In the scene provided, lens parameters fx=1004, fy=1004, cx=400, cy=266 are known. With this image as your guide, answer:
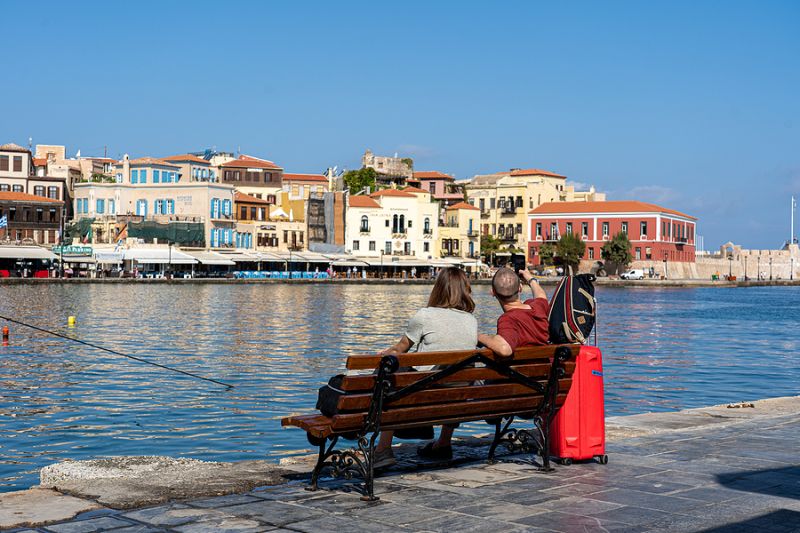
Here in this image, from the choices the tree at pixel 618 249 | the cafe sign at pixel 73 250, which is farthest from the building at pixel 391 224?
the cafe sign at pixel 73 250

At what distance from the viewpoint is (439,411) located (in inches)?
256

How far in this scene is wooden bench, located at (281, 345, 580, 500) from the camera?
606 centimetres

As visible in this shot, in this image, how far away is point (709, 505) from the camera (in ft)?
19.2

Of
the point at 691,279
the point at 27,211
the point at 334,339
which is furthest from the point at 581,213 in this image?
the point at 334,339

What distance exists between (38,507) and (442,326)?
2763 millimetres

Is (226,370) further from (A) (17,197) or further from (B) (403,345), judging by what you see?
(A) (17,197)

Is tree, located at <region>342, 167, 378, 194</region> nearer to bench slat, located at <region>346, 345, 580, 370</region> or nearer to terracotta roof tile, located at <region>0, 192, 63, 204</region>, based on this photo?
terracotta roof tile, located at <region>0, 192, 63, 204</region>

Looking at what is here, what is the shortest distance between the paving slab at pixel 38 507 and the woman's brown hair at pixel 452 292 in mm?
2573

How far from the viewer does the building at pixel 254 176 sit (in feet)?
309

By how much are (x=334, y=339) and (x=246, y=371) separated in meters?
9.68

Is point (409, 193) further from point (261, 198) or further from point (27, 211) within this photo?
point (27, 211)

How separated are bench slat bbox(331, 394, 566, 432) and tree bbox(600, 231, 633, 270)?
93700mm

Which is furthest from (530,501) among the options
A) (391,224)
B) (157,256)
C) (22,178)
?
(391,224)

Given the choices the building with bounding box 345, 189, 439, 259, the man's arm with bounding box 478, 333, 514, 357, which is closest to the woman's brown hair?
the man's arm with bounding box 478, 333, 514, 357
